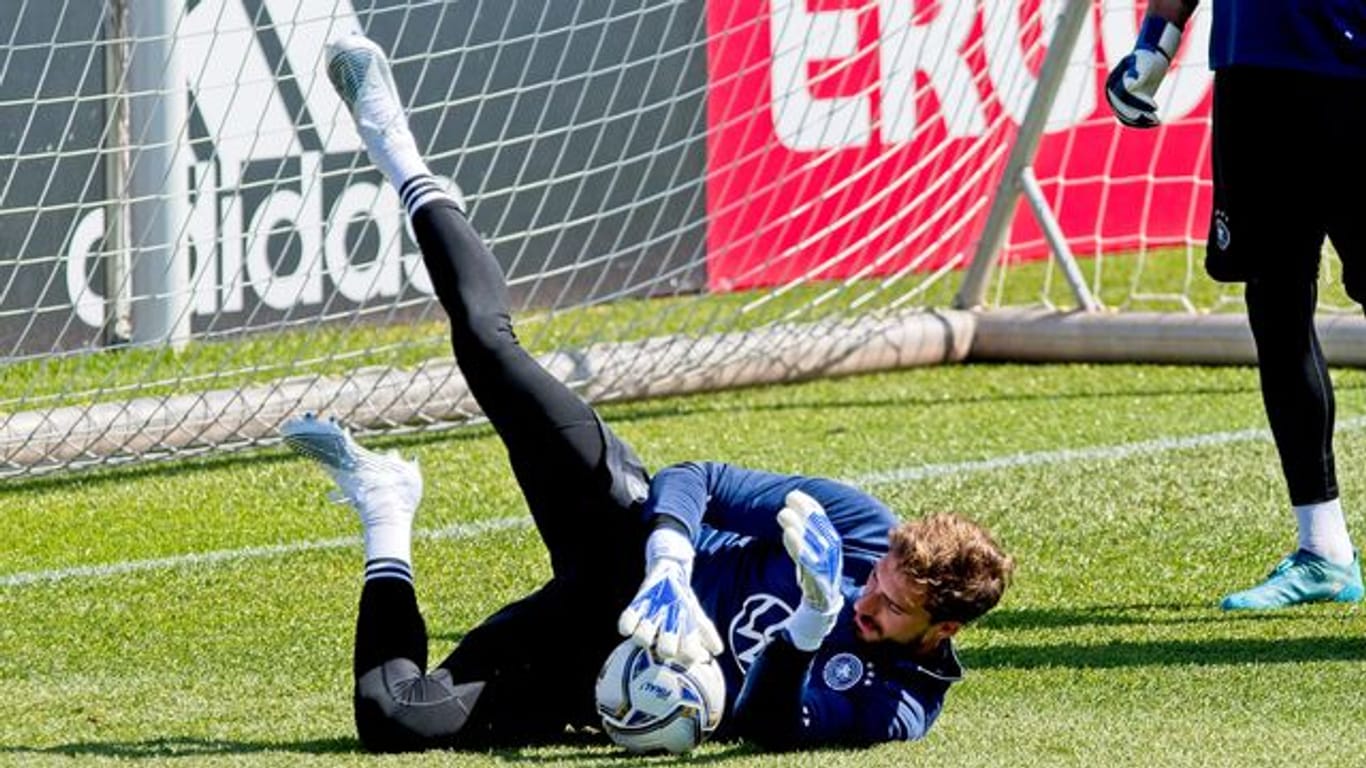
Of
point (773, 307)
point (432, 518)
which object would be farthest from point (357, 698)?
point (773, 307)

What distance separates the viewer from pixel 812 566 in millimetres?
4230

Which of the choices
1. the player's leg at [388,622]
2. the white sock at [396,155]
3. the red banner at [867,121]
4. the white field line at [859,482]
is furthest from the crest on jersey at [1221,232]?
the red banner at [867,121]

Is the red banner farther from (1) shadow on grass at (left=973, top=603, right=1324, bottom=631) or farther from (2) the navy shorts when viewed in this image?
(2) the navy shorts

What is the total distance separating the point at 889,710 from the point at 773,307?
17.4 feet

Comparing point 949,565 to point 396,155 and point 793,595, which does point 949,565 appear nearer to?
point 793,595

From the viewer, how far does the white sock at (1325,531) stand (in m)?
5.69

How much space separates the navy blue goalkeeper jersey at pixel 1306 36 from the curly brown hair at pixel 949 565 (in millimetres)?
1505

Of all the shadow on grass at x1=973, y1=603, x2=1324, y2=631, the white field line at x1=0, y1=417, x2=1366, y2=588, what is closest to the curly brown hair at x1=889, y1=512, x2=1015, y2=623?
the shadow on grass at x1=973, y1=603, x2=1324, y2=631

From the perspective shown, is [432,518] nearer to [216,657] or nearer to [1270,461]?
[216,657]

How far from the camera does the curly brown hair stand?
4.33 metres

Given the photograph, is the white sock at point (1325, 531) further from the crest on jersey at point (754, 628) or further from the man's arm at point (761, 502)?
the crest on jersey at point (754, 628)

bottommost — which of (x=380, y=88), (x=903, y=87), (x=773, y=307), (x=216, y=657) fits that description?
(x=773, y=307)

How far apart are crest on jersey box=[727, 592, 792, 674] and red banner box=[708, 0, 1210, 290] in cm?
461

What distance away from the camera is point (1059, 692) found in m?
5.00
